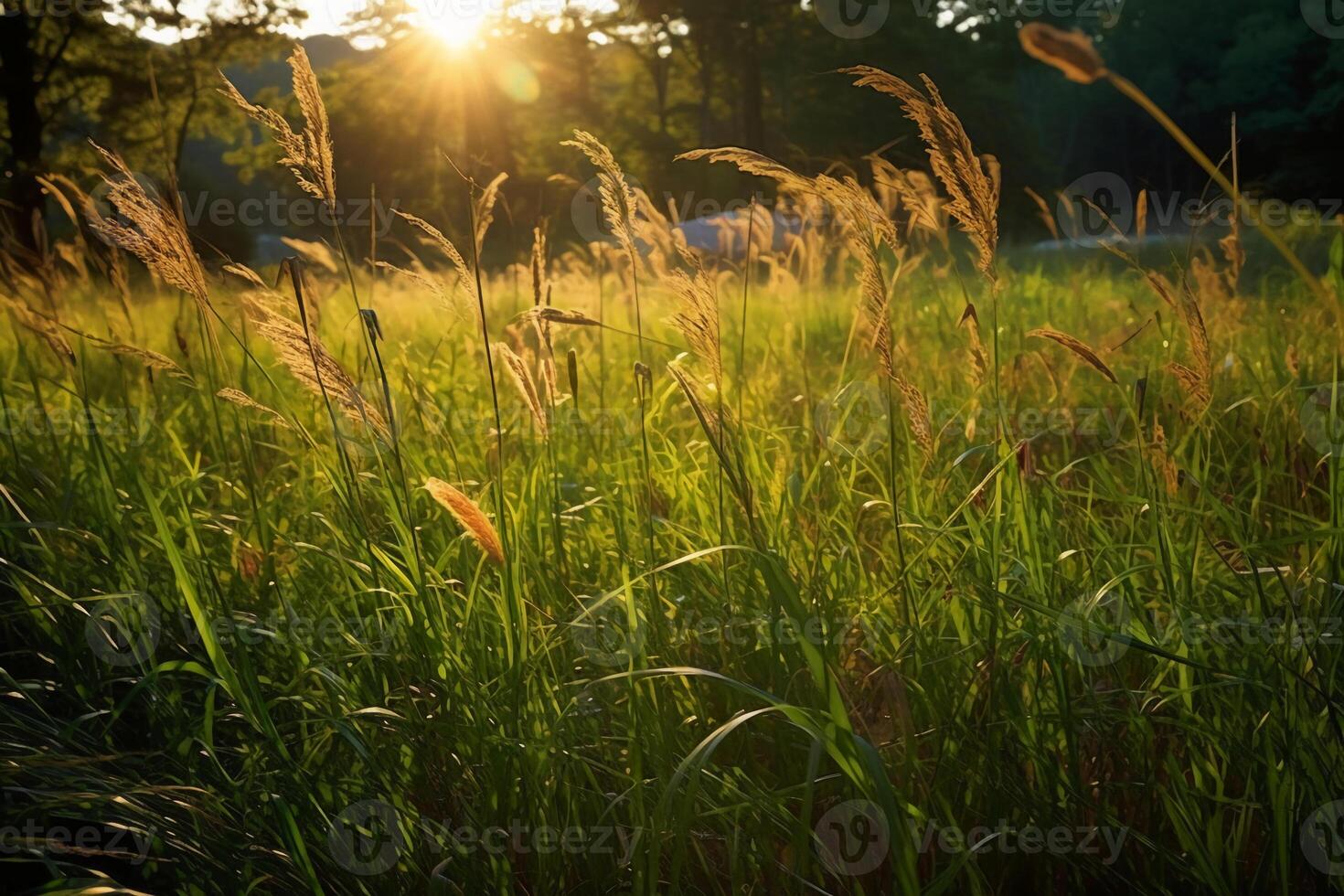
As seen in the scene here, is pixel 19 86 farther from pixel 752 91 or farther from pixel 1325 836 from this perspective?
pixel 1325 836

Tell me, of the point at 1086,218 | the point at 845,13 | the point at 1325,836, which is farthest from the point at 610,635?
the point at 845,13

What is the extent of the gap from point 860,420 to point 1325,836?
1.77m

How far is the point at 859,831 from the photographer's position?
1.31 metres

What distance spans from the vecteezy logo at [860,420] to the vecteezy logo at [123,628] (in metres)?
1.28

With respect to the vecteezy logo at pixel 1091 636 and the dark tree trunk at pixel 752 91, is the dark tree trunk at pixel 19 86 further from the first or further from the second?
the vecteezy logo at pixel 1091 636

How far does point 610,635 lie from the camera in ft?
5.27

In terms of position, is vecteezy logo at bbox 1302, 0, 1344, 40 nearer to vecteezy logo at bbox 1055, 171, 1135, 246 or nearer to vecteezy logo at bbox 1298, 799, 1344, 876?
vecteezy logo at bbox 1055, 171, 1135, 246

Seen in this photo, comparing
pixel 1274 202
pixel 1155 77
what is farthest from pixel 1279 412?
pixel 1155 77

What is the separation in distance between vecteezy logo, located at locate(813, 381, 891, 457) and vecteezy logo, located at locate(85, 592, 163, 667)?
Answer: 128 centimetres

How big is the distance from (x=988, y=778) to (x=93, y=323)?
6.23 metres

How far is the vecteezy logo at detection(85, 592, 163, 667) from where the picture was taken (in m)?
1.65

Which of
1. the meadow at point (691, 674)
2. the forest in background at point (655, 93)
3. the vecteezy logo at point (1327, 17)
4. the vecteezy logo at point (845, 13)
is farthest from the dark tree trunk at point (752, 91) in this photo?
the meadow at point (691, 674)

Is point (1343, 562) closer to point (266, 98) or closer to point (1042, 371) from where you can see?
point (1042, 371)

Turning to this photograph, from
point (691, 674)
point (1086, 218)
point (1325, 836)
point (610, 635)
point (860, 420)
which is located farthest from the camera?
point (1086, 218)
